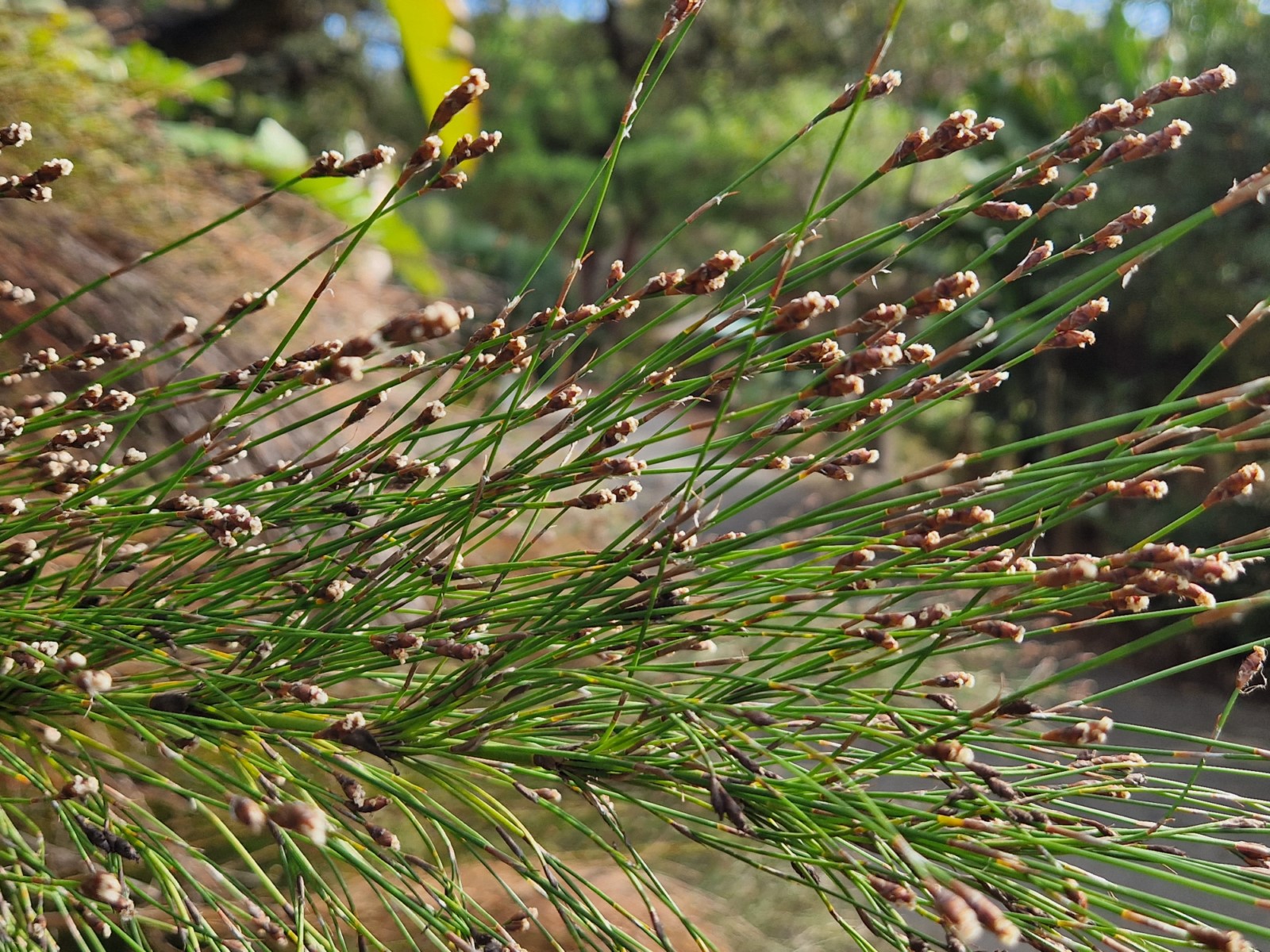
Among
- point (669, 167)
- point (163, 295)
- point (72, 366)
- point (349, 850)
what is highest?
point (669, 167)

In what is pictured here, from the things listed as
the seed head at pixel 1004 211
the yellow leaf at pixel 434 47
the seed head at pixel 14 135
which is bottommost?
the seed head at pixel 1004 211

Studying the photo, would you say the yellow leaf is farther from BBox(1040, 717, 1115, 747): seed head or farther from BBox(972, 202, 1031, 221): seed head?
BBox(1040, 717, 1115, 747): seed head

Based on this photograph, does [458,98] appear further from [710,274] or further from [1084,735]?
[1084,735]

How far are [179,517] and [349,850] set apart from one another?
0.70 feet

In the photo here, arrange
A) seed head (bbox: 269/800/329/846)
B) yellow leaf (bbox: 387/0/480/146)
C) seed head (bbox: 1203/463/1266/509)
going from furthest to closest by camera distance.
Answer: yellow leaf (bbox: 387/0/480/146), seed head (bbox: 1203/463/1266/509), seed head (bbox: 269/800/329/846)

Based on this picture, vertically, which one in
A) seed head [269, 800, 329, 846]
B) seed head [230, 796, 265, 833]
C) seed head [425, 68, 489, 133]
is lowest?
seed head [269, 800, 329, 846]

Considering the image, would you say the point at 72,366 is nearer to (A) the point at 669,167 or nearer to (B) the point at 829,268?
(B) the point at 829,268

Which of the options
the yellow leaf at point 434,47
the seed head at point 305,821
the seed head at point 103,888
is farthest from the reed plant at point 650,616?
the yellow leaf at point 434,47

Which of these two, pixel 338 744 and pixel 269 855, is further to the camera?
pixel 269 855

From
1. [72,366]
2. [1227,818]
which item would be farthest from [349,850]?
[1227,818]

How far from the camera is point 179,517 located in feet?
1.91

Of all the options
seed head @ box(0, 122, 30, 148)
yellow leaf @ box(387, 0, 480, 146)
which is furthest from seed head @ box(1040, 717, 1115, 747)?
yellow leaf @ box(387, 0, 480, 146)

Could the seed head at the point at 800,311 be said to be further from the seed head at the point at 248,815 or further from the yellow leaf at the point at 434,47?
the yellow leaf at the point at 434,47

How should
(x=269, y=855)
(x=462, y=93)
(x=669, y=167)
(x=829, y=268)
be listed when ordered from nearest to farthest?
(x=462, y=93) < (x=829, y=268) < (x=269, y=855) < (x=669, y=167)
